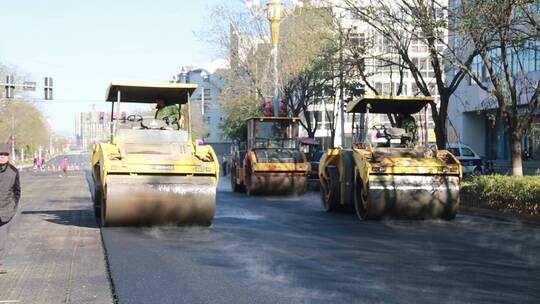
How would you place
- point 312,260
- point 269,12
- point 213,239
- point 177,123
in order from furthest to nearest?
point 269,12 → point 177,123 → point 213,239 → point 312,260

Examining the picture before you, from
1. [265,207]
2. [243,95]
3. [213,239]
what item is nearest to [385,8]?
[265,207]

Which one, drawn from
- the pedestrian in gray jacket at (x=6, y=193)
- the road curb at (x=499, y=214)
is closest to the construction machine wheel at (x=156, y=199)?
the pedestrian in gray jacket at (x=6, y=193)

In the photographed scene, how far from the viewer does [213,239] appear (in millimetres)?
10523

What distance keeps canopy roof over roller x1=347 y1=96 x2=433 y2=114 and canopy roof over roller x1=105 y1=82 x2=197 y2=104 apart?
3593mm

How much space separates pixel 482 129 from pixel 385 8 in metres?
31.6

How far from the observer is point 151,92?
13281 millimetres

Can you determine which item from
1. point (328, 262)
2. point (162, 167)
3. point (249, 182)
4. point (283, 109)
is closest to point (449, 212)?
point (328, 262)

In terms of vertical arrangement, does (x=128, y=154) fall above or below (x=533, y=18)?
below

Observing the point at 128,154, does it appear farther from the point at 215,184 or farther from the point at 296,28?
the point at 296,28

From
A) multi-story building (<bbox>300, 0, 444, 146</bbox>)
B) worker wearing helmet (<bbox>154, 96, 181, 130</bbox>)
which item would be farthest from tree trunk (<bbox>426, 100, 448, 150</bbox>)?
worker wearing helmet (<bbox>154, 96, 181, 130</bbox>)

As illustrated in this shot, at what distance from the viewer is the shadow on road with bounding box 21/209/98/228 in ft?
42.1

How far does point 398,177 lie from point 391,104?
8.89 feet

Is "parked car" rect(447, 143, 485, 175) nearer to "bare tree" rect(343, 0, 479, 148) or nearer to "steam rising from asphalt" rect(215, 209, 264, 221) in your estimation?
"bare tree" rect(343, 0, 479, 148)

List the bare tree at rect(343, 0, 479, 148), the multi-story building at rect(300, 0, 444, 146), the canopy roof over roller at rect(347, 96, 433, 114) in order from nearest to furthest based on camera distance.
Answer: the canopy roof over roller at rect(347, 96, 433, 114) < the bare tree at rect(343, 0, 479, 148) < the multi-story building at rect(300, 0, 444, 146)
